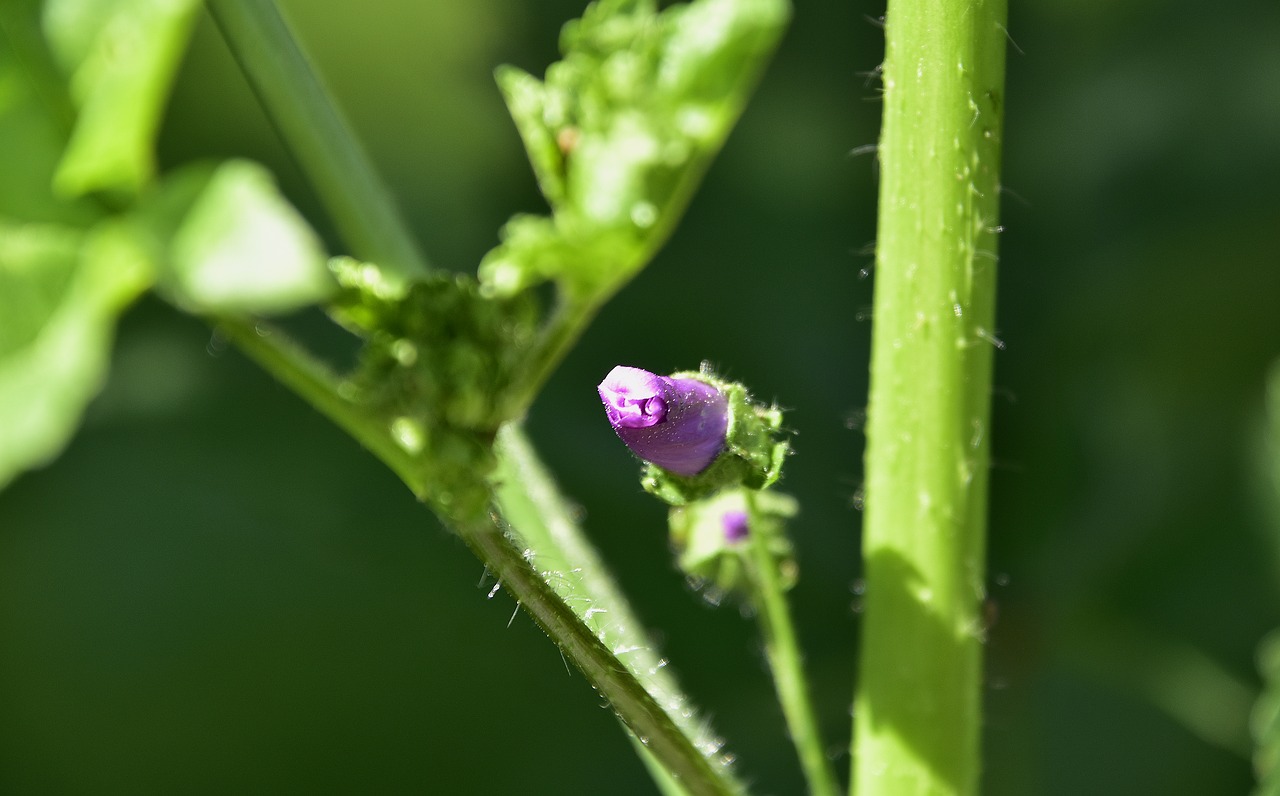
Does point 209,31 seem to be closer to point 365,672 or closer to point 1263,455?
point 365,672

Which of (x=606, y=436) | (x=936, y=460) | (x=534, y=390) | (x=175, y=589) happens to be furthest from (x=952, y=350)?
(x=175, y=589)

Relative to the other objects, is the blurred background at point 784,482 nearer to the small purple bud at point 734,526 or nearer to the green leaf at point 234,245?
the small purple bud at point 734,526

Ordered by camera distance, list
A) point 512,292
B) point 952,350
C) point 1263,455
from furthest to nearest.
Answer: point 1263,455 < point 952,350 < point 512,292

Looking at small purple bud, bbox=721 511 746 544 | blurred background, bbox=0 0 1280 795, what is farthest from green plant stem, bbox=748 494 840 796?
blurred background, bbox=0 0 1280 795

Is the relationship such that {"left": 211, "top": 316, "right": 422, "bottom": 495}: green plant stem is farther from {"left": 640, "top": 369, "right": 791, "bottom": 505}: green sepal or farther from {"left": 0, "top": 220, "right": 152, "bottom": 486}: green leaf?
{"left": 640, "top": 369, "right": 791, "bottom": 505}: green sepal

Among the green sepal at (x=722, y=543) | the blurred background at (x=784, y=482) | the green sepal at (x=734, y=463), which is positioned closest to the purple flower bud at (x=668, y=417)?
the green sepal at (x=734, y=463)
